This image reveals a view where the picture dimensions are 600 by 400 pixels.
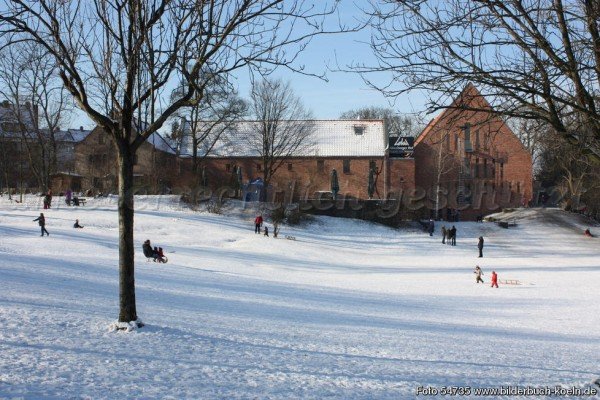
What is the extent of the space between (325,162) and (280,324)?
53123mm

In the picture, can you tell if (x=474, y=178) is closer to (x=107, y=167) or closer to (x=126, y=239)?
(x=107, y=167)

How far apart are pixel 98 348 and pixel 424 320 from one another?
843cm

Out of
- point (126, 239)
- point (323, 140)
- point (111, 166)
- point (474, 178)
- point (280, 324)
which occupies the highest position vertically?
point (323, 140)

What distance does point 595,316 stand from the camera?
16.3 m

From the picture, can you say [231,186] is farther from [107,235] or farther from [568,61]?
[568,61]

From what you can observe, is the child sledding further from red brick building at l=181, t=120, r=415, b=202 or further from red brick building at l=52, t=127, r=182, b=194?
red brick building at l=181, t=120, r=415, b=202

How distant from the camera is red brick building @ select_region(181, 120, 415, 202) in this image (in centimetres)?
6275

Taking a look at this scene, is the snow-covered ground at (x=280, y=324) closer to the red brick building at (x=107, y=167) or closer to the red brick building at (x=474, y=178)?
the red brick building at (x=107, y=167)

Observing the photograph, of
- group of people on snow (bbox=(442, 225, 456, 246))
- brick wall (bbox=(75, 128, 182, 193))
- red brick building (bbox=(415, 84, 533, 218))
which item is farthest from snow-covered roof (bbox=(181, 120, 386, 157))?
group of people on snow (bbox=(442, 225, 456, 246))

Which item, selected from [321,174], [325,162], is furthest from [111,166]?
[325,162]

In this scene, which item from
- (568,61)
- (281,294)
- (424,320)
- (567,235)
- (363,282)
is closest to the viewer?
(568,61)

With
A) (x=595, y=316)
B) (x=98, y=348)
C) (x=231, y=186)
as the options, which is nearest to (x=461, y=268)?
(x=595, y=316)

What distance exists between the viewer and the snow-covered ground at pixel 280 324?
703 cm

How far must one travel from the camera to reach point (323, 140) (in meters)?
66.1
